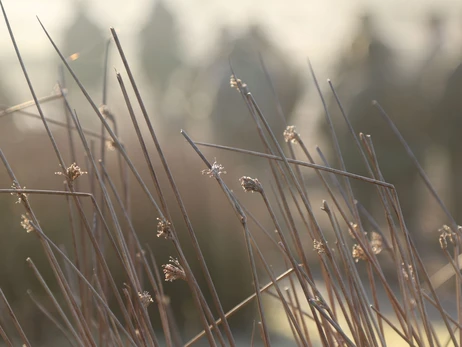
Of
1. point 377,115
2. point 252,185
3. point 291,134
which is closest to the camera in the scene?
point 252,185

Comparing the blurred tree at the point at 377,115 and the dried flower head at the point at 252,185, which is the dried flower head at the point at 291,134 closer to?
the dried flower head at the point at 252,185

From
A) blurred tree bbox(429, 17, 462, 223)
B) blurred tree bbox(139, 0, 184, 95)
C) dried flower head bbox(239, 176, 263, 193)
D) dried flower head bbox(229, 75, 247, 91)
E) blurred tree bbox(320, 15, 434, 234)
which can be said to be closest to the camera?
dried flower head bbox(239, 176, 263, 193)

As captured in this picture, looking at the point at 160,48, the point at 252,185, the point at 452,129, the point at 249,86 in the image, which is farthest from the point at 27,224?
the point at 160,48

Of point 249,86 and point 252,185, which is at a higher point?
point 252,185

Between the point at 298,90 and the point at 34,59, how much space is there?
6.69 meters

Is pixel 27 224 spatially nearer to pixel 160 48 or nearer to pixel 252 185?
pixel 252 185

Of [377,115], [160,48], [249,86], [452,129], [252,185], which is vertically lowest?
[452,129]

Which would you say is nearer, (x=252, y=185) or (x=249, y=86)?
(x=252, y=185)

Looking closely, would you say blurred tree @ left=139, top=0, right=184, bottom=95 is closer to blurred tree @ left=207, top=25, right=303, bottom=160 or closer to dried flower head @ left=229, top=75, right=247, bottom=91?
blurred tree @ left=207, top=25, right=303, bottom=160

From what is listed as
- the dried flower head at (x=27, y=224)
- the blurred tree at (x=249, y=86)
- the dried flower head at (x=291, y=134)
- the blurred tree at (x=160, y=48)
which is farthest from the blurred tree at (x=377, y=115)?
the dried flower head at (x=27, y=224)

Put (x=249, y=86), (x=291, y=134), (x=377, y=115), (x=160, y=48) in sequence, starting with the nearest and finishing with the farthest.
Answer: (x=291, y=134) → (x=377, y=115) → (x=249, y=86) → (x=160, y=48)

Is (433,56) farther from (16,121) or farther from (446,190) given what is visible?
(16,121)

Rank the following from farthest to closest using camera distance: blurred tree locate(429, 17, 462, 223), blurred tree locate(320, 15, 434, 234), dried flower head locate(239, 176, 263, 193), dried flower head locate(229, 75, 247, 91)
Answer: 1. blurred tree locate(320, 15, 434, 234)
2. blurred tree locate(429, 17, 462, 223)
3. dried flower head locate(229, 75, 247, 91)
4. dried flower head locate(239, 176, 263, 193)

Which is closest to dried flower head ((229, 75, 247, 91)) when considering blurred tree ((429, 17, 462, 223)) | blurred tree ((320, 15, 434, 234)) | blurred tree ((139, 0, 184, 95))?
blurred tree ((320, 15, 434, 234))
